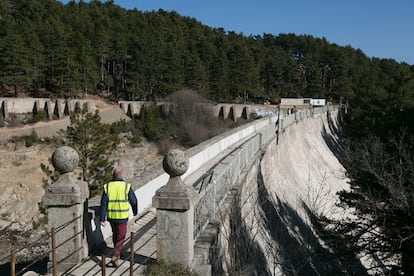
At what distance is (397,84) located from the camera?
161 feet

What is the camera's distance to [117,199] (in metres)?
5.42

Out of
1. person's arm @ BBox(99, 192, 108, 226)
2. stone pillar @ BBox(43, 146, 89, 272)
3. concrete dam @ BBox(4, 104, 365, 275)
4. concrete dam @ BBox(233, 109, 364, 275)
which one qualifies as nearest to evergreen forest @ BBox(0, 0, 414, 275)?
concrete dam @ BBox(233, 109, 364, 275)

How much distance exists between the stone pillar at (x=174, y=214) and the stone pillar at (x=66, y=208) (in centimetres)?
107

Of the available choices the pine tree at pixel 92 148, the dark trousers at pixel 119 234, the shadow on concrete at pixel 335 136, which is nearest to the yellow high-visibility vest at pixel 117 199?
the dark trousers at pixel 119 234

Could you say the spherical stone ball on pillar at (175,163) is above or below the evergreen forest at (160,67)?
below

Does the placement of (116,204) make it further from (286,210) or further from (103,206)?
(286,210)

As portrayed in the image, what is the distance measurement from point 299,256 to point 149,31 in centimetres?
6338

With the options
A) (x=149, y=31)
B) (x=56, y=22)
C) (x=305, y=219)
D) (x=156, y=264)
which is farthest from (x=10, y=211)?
(x=149, y=31)

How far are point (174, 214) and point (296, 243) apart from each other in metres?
11.4

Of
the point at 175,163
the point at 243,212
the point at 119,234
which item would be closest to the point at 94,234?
the point at 119,234

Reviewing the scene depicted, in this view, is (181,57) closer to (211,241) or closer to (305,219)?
(305,219)

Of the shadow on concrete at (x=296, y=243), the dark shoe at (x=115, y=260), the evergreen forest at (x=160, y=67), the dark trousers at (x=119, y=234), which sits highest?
the evergreen forest at (x=160, y=67)

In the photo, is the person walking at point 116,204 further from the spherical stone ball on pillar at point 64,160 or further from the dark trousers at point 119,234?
the spherical stone ball on pillar at point 64,160

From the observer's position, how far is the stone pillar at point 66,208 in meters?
5.15
